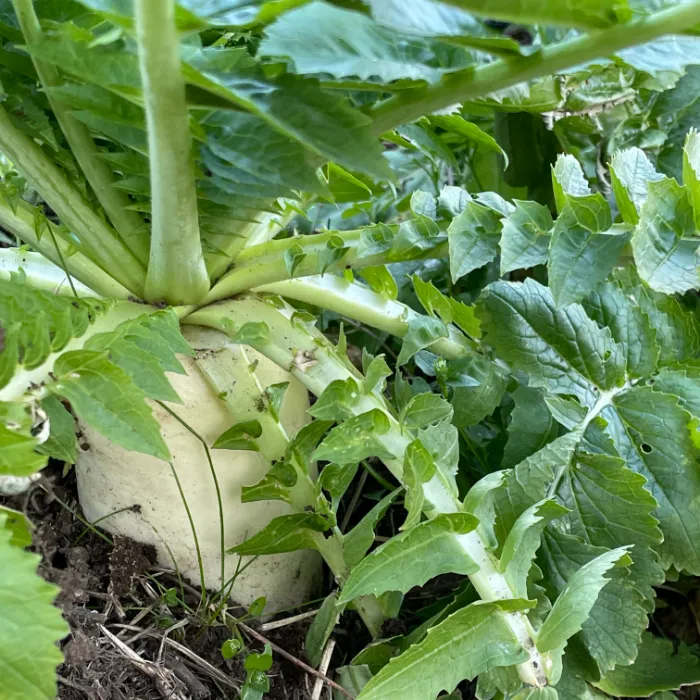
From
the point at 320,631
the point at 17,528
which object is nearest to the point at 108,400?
the point at 17,528

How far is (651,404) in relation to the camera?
0.68 m

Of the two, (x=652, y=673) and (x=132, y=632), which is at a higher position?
(x=132, y=632)

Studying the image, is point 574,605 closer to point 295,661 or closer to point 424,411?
point 424,411

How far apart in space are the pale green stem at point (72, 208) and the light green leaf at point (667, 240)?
513 millimetres

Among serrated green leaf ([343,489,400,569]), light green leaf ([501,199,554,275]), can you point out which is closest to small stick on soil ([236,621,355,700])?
serrated green leaf ([343,489,400,569])

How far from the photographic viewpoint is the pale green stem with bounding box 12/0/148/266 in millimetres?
557

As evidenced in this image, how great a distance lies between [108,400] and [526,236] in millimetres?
408

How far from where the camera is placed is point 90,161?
67cm

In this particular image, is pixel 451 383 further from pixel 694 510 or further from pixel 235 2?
pixel 235 2

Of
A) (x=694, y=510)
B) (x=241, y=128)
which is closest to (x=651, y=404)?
(x=694, y=510)

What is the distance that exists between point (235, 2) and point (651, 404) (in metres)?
0.52

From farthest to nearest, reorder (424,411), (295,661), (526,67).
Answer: (295,661) → (424,411) → (526,67)

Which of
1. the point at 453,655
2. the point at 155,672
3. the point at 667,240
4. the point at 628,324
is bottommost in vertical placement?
the point at 155,672

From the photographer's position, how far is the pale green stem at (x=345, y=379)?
22.3 inches
